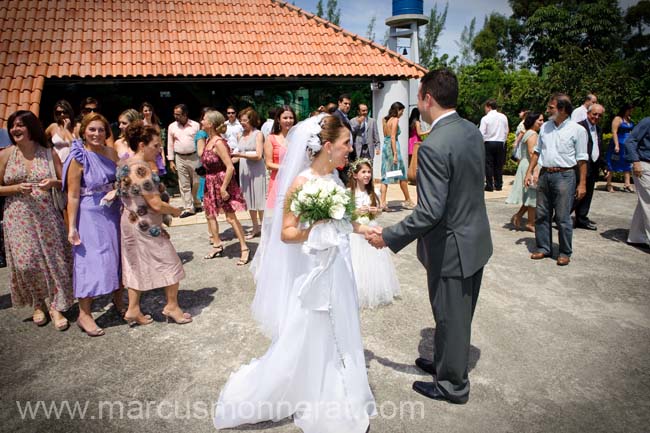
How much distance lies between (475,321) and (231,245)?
440 centimetres

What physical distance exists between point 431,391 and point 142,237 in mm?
3046

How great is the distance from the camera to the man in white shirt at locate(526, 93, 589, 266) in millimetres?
6023

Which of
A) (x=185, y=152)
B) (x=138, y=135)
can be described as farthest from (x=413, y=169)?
(x=185, y=152)

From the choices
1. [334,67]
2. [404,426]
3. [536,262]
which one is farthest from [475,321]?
[334,67]

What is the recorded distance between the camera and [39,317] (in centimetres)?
479

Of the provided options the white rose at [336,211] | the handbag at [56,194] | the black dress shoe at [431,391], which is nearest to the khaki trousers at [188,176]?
the handbag at [56,194]

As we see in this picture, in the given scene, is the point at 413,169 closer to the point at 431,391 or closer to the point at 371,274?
the point at 371,274

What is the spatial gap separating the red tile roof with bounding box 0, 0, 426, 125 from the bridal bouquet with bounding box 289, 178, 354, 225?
32.2 feet

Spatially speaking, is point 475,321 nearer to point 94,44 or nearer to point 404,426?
point 404,426

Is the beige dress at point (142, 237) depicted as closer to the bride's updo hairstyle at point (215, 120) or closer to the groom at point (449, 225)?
the bride's updo hairstyle at point (215, 120)

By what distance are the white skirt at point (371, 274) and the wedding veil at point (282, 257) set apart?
1.40 m

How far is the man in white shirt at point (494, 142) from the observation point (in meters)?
11.6

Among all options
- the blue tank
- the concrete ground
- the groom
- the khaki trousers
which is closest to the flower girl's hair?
the concrete ground

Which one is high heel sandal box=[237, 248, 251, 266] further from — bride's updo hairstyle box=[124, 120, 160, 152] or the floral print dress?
bride's updo hairstyle box=[124, 120, 160, 152]
